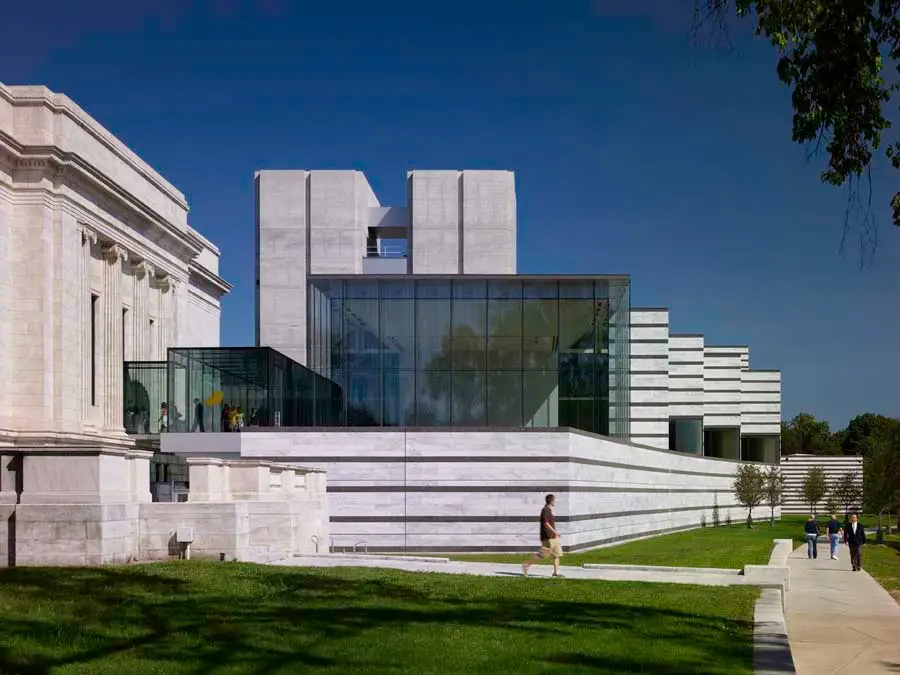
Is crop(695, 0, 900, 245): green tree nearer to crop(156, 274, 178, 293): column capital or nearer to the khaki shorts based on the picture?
the khaki shorts

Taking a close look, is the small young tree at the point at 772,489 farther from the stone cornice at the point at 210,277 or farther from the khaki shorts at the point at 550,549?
the khaki shorts at the point at 550,549

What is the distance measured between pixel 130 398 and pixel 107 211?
8845 millimetres

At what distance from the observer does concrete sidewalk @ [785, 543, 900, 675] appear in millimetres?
14820

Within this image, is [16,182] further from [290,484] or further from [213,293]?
[213,293]

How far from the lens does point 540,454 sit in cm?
4056

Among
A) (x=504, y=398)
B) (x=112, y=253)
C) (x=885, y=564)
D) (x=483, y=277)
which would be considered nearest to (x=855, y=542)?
(x=885, y=564)

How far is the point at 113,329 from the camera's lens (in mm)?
52594

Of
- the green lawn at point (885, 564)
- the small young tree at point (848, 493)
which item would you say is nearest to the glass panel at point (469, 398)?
the green lawn at point (885, 564)

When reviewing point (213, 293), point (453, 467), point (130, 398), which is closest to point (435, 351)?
point (453, 467)

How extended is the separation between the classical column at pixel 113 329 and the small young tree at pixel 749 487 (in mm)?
46121

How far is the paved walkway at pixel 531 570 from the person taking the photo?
2242 cm

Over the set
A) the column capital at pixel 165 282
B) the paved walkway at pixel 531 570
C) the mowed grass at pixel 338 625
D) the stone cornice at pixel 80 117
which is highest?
the stone cornice at pixel 80 117

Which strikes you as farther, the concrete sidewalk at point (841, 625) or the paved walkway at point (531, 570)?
the paved walkway at point (531, 570)

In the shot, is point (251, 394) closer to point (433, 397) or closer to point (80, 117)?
point (433, 397)
